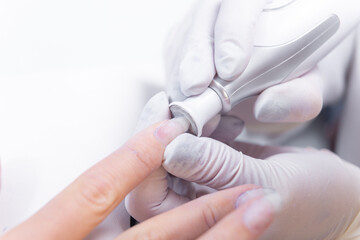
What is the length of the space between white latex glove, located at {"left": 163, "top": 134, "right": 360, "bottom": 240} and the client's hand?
1.7 inches

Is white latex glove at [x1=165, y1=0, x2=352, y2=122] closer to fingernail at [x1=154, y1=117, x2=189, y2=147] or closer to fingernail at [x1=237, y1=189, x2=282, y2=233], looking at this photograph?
fingernail at [x1=154, y1=117, x2=189, y2=147]

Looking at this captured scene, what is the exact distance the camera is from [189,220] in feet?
1.57

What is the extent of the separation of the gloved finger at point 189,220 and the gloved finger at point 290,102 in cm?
19

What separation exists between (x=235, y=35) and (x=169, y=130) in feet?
0.65

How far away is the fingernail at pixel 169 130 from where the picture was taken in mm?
518

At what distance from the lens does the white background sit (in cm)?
64

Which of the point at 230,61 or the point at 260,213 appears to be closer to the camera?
the point at 260,213

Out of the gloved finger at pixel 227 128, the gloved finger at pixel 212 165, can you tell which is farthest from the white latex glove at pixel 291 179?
the gloved finger at pixel 227 128

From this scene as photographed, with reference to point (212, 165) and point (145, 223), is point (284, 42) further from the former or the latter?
point (145, 223)

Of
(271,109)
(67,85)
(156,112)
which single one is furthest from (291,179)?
(67,85)

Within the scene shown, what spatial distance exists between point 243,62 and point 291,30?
0.11 meters

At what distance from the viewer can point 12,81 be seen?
2.49ft

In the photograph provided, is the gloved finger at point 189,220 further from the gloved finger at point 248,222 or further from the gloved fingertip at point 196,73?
the gloved fingertip at point 196,73

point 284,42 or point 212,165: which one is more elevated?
point 284,42
